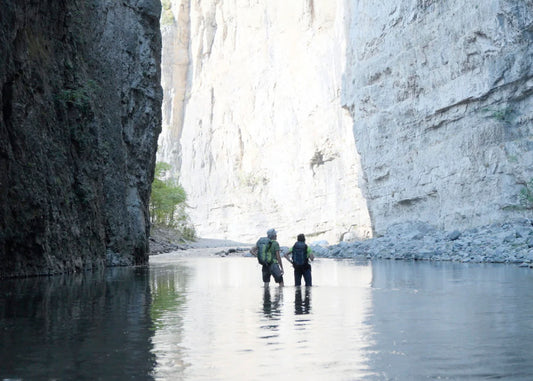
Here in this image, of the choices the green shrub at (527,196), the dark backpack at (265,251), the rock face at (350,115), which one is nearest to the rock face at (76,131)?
the dark backpack at (265,251)

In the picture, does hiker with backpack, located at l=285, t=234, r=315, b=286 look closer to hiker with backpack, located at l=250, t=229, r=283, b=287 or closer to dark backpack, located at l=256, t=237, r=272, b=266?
hiker with backpack, located at l=250, t=229, r=283, b=287

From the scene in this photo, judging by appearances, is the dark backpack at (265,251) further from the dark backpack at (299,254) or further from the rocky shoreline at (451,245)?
the rocky shoreline at (451,245)

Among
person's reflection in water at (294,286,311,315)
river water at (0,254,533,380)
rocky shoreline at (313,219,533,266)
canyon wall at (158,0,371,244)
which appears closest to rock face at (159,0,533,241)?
canyon wall at (158,0,371,244)

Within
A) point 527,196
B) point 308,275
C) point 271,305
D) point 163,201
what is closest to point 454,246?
point 527,196

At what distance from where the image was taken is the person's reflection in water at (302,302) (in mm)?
10227

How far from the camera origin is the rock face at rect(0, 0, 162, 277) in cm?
1808

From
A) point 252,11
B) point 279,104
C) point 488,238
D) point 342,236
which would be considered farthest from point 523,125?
point 252,11

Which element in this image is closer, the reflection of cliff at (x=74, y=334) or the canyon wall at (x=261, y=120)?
the reflection of cliff at (x=74, y=334)

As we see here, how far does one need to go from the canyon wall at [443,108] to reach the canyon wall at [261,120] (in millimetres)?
10834

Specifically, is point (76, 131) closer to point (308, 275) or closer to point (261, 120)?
point (308, 275)

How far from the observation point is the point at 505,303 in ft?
35.4

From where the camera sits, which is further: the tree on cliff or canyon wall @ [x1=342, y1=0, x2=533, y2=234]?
the tree on cliff

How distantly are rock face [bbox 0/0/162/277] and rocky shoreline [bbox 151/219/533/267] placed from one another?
12.0 m

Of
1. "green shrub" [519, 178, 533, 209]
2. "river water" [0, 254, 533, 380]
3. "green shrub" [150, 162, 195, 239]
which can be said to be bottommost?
"river water" [0, 254, 533, 380]
